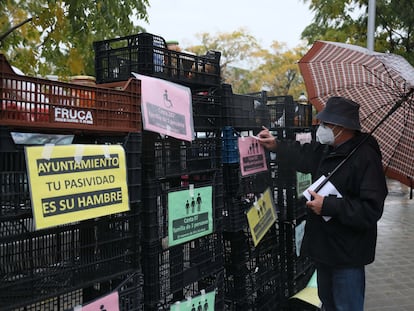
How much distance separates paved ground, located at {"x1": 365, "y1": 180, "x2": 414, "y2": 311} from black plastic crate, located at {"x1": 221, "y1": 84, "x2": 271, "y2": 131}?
8.80 feet

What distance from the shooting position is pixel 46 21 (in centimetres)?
583

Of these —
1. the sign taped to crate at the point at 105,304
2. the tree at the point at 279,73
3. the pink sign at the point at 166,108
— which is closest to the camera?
the sign taped to crate at the point at 105,304

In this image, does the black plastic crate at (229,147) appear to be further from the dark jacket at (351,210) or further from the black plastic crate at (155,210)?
the dark jacket at (351,210)

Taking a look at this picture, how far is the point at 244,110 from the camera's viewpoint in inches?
138

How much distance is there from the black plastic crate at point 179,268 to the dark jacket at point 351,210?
69cm

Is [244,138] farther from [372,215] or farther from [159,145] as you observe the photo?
[372,215]

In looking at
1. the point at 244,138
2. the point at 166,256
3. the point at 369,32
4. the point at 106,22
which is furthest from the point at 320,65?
the point at 369,32

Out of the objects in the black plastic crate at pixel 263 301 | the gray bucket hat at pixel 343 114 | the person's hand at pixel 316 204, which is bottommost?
the black plastic crate at pixel 263 301

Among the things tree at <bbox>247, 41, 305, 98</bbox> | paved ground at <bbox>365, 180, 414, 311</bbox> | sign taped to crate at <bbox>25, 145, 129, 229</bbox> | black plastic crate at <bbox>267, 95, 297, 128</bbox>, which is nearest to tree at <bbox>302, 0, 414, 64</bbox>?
paved ground at <bbox>365, 180, 414, 311</bbox>

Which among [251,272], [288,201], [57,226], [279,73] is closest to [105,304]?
[57,226]

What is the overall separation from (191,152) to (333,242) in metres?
1.14

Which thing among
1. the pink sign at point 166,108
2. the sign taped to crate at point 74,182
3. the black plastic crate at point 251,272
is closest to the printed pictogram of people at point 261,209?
the black plastic crate at point 251,272

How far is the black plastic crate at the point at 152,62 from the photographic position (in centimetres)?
262

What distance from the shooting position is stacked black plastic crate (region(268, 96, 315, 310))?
404 cm
